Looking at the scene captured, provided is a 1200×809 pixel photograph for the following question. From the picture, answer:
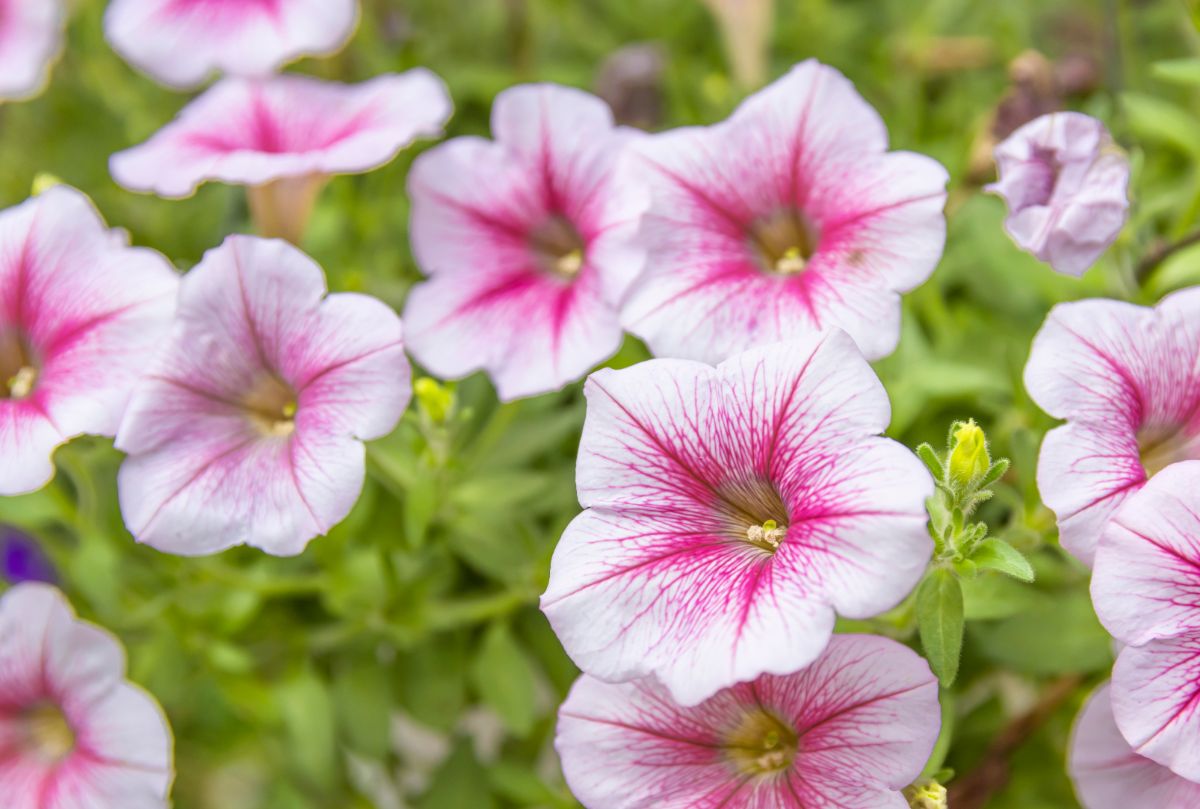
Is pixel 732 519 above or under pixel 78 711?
above

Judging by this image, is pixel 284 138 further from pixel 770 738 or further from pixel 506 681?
pixel 770 738

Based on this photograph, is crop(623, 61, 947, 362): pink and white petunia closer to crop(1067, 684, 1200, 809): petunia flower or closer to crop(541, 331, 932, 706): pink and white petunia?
crop(541, 331, 932, 706): pink and white petunia

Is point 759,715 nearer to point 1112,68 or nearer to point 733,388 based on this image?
point 733,388

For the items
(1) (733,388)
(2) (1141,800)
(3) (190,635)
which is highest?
(1) (733,388)

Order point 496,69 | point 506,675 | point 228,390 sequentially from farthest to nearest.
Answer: point 496,69 → point 506,675 → point 228,390

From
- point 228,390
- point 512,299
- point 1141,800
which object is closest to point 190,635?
point 228,390

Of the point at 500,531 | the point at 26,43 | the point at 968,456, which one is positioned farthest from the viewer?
the point at 26,43

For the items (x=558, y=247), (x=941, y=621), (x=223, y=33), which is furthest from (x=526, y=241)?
(x=941, y=621)

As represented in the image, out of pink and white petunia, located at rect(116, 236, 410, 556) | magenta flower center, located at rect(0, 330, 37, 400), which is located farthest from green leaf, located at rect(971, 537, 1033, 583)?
magenta flower center, located at rect(0, 330, 37, 400)
